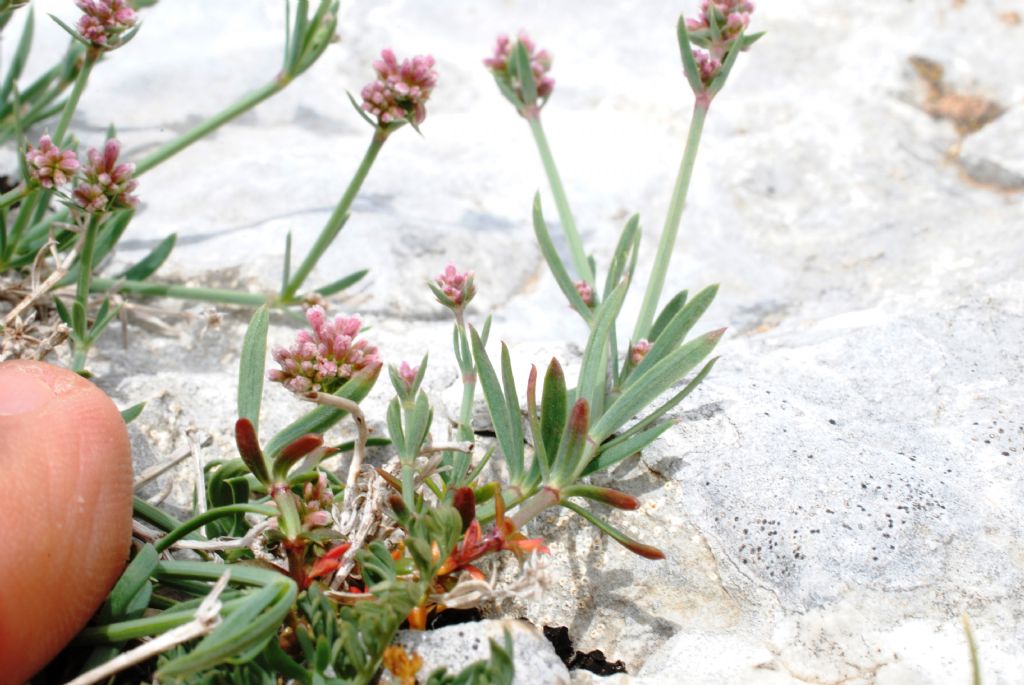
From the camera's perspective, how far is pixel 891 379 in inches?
89.6

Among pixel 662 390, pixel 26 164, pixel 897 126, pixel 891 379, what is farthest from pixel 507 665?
pixel 897 126

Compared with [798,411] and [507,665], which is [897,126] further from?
[507,665]

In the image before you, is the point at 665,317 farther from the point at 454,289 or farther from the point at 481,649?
the point at 481,649

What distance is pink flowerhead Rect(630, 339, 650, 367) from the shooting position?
6.91 feet

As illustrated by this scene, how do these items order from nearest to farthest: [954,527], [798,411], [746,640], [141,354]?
[746,640]
[954,527]
[798,411]
[141,354]

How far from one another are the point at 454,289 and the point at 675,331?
475 millimetres

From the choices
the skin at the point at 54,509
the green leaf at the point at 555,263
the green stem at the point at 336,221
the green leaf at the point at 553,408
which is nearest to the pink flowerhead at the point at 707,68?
the green leaf at the point at 555,263

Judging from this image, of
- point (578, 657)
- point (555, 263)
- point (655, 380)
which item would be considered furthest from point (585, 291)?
point (578, 657)

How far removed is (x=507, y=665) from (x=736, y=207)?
204 cm

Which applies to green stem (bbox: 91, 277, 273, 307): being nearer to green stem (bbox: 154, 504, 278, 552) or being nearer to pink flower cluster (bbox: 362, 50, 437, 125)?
pink flower cluster (bbox: 362, 50, 437, 125)

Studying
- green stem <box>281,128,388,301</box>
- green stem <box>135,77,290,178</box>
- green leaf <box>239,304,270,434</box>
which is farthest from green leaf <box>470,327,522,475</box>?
green stem <box>135,77,290,178</box>

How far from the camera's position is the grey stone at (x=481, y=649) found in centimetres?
163

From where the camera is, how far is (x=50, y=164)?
77.9 inches

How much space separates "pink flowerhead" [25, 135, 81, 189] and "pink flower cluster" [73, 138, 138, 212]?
0.09ft
